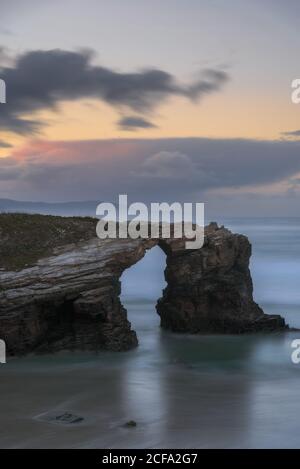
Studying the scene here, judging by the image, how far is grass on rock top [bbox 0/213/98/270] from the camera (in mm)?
41344

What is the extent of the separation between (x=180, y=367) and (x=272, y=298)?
27.5 meters

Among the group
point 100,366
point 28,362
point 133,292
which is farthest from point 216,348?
point 133,292

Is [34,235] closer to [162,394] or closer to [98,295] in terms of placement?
[98,295]

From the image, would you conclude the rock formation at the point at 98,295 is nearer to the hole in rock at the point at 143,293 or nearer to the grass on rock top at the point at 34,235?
the grass on rock top at the point at 34,235

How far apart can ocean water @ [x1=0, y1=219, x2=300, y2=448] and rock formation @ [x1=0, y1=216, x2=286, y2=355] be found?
4.37 ft

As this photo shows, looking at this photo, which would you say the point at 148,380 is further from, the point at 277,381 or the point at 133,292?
the point at 133,292

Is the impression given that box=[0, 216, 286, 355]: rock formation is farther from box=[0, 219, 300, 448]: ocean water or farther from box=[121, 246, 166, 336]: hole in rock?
box=[121, 246, 166, 336]: hole in rock

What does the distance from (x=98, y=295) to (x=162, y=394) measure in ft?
33.2

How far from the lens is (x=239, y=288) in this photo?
47.1 m

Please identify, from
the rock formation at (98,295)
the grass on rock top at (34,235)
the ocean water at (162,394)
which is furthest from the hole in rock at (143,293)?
the grass on rock top at (34,235)

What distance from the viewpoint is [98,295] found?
39969mm

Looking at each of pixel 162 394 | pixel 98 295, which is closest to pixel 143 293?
pixel 98 295

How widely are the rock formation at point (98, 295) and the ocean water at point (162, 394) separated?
1332 mm

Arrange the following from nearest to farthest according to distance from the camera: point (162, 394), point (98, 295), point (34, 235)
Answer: point (162, 394), point (98, 295), point (34, 235)
